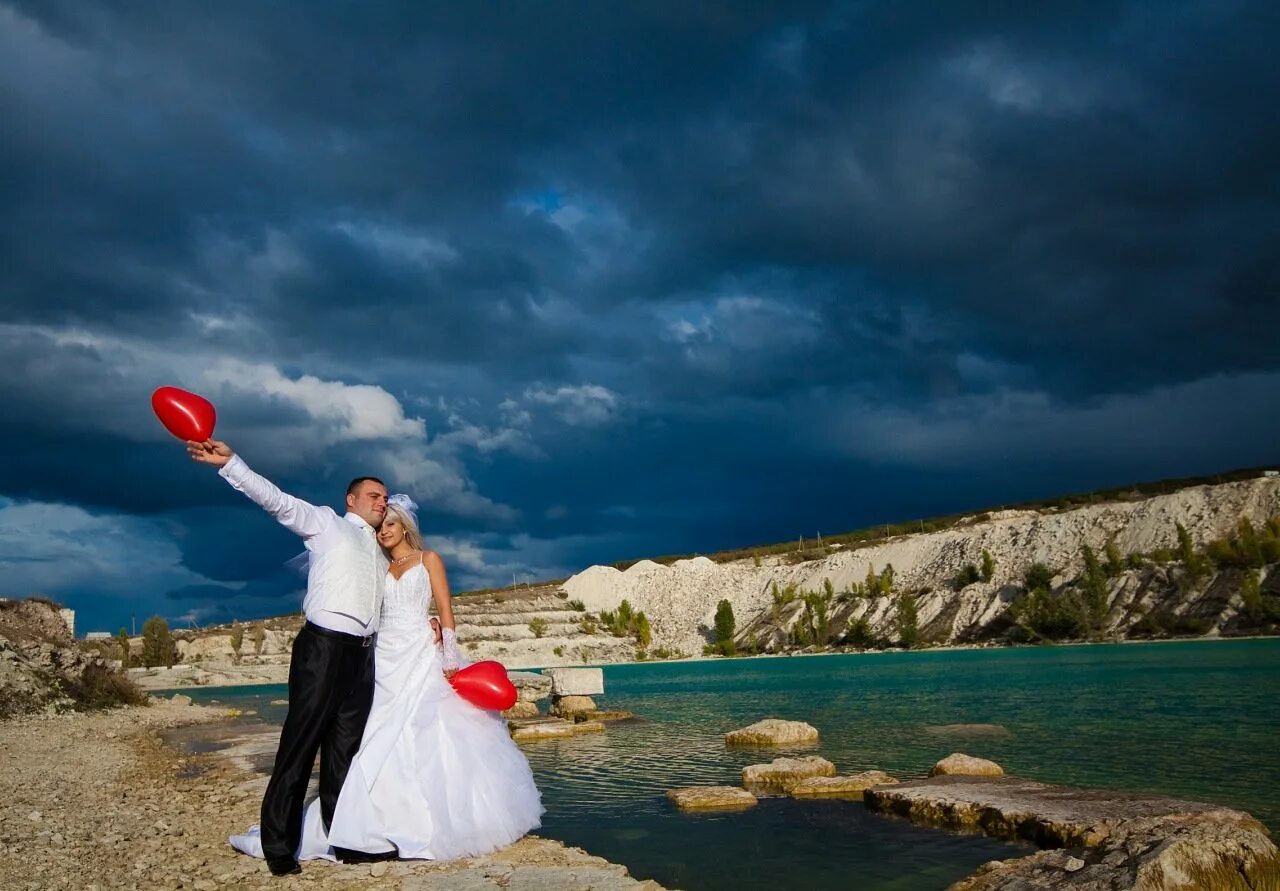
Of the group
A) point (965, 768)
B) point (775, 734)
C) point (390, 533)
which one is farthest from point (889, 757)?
point (390, 533)

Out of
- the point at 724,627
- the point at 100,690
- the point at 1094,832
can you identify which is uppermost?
the point at 100,690

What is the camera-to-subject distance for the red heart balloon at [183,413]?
5430 millimetres

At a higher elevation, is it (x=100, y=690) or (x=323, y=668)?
(x=323, y=668)

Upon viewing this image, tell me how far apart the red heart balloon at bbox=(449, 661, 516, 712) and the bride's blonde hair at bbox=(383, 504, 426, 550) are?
1081 millimetres

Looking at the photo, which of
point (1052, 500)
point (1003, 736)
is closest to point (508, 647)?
point (1003, 736)

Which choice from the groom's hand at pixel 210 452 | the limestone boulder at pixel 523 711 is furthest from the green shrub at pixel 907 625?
the groom's hand at pixel 210 452

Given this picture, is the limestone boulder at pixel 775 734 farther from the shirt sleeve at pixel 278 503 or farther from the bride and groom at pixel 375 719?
the shirt sleeve at pixel 278 503

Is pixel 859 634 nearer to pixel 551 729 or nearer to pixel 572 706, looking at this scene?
pixel 572 706

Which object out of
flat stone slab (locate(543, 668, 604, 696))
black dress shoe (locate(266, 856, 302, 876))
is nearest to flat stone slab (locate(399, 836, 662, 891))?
black dress shoe (locate(266, 856, 302, 876))

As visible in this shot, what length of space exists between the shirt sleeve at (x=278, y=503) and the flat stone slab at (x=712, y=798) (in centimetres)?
578

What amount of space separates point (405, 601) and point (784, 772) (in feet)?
21.3

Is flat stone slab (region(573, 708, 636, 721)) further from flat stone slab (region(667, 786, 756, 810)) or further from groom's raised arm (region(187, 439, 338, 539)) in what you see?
groom's raised arm (region(187, 439, 338, 539))

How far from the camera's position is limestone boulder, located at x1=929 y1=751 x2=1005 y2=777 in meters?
10.6

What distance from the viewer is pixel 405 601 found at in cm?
675
